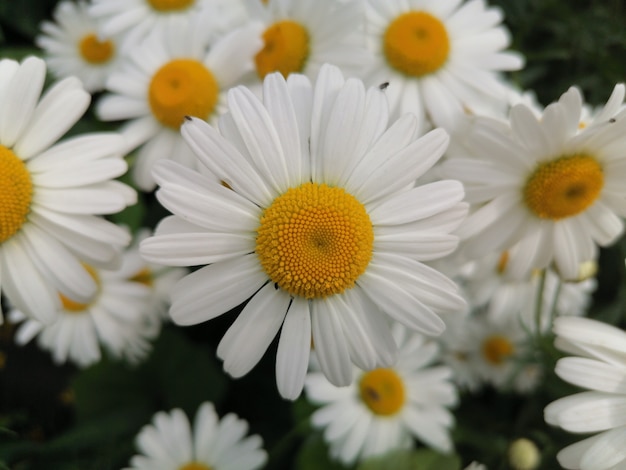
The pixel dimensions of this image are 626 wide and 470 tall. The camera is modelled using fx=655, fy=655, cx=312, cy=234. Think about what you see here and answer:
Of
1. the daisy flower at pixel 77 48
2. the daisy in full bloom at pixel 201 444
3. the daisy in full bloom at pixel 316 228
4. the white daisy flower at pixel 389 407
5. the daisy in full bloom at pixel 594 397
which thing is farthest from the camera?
the daisy flower at pixel 77 48

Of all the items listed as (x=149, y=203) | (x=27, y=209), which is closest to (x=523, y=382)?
(x=149, y=203)

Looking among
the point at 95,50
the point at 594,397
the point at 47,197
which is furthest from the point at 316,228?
the point at 95,50

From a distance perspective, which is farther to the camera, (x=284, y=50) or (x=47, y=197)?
(x=284, y=50)

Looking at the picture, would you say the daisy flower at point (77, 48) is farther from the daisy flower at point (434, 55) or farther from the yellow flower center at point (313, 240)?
the yellow flower center at point (313, 240)

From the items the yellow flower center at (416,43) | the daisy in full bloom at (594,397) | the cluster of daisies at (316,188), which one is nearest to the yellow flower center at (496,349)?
the cluster of daisies at (316,188)

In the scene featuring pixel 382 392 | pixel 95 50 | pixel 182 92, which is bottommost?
pixel 382 392

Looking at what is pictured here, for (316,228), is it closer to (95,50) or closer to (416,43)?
(416,43)
